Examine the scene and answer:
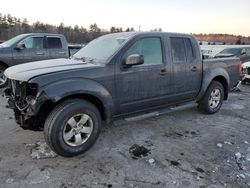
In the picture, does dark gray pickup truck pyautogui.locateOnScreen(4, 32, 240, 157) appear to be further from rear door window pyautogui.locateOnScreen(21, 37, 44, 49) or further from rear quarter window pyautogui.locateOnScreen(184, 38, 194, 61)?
rear door window pyautogui.locateOnScreen(21, 37, 44, 49)

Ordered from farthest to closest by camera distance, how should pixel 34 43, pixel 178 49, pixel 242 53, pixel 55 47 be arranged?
pixel 242 53
pixel 55 47
pixel 34 43
pixel 178 49

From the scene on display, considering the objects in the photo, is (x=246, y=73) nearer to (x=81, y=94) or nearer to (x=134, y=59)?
(x=134, y=59)

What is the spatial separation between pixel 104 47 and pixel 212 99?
3038mm

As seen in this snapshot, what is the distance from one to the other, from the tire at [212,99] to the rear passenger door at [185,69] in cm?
42

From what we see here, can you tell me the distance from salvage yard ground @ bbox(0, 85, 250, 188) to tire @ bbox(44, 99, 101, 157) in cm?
19

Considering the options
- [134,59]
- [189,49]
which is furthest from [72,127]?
[189,49]

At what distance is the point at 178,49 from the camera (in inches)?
200

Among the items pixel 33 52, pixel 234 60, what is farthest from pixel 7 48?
pixel 234 60

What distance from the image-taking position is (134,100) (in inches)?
173

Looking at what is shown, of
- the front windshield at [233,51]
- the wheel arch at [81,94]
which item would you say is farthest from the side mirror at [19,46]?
the front windshield at [233,51]

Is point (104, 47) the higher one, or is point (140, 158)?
point (104, 47)

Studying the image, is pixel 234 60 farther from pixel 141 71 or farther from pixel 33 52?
pixel 33 52

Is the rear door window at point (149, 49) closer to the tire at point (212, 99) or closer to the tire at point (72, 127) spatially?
the tire at point (72, 127)

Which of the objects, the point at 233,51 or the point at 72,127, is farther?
the point at 233,51
